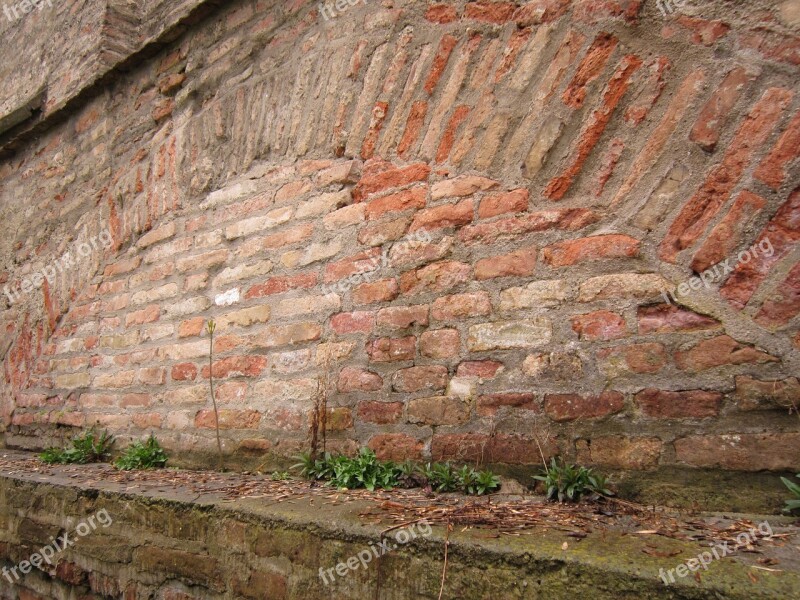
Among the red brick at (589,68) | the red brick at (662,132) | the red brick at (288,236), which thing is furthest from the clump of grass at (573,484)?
the red brick at (288,236)

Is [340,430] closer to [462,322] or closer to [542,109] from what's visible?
[462,322]

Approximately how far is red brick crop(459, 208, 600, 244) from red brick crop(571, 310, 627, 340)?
32 cm

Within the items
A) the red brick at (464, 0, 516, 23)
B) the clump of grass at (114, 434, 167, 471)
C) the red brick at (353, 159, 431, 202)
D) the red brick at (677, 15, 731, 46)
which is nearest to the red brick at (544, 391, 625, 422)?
the red brick at (353, 159, 431, 202)

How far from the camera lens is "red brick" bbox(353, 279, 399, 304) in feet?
6.97

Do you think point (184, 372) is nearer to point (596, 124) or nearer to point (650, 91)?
point (596, 124)

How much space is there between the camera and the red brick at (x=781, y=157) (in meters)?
1.41

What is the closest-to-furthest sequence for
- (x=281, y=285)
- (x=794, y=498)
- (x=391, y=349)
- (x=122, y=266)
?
(x=794, y=498)
(x=391, y=349)
(x=281, y=285)
(x=122, y=266)

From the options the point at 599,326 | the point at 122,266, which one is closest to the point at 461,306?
the point at 599,326

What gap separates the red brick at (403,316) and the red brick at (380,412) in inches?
13.0

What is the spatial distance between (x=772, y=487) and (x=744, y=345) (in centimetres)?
40

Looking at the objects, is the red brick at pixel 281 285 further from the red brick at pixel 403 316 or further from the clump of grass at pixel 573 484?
the clump of grass at pixel 573 484

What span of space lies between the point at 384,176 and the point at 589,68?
94 centimetres

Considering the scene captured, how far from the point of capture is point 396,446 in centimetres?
198

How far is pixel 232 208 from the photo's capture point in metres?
2.77
